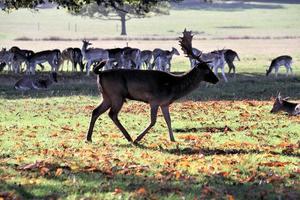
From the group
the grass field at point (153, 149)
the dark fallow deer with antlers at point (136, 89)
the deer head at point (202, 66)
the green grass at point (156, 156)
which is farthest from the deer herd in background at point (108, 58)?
the dark fallow deer with antlers at point (136, 89)

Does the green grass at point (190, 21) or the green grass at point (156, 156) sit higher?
the green grass at point (156, 156)

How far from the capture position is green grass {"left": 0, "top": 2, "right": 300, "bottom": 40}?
89.0 m

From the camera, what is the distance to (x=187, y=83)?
1257 cm

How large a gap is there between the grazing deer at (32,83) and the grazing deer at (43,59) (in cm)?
561

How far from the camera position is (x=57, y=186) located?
7.55m

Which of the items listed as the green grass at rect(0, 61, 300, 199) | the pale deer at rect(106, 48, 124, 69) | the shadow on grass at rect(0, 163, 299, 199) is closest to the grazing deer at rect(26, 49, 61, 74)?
the pale deer at rect(106, 48, 124, 69)

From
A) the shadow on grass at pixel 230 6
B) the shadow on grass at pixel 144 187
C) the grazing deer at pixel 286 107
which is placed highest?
the shadow on grass at pixel 230 6

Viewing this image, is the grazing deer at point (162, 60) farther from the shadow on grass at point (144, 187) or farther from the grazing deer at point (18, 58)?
the shadow on grass at point (144, 187)

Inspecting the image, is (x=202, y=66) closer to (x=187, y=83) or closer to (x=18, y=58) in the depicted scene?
(x=187, y=83)

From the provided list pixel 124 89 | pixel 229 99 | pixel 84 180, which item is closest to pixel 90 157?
pixel 84 180

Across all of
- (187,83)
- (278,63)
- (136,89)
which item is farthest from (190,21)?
(136,89)

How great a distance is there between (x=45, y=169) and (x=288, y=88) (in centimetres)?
1710

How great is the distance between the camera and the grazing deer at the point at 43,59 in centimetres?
3194

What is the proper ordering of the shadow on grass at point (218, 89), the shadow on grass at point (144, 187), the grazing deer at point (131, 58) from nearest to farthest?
1. the shadow on grass at point (144, 187)
2. the shadow on grass at point (218, 89)
3. the grazing deer at point (131, 58)
